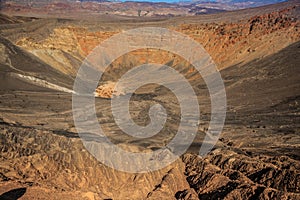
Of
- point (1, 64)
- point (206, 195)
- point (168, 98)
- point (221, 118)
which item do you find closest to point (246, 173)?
point (206, 195)

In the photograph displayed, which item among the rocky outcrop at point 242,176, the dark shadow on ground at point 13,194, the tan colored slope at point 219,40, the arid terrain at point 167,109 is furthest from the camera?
the tan colored slope at point 219,40

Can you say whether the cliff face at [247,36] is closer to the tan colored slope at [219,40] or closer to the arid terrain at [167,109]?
the tan colored slope at [219,40]

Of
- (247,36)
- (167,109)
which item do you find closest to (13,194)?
(167,109)

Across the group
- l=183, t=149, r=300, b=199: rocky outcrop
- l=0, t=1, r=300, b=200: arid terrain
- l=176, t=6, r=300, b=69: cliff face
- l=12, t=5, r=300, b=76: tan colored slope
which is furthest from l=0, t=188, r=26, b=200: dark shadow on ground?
l=176, t=6, r=300, b=69: cliff face

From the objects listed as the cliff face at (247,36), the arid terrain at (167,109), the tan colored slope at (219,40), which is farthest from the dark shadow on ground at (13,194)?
the cliff face at (247,36)

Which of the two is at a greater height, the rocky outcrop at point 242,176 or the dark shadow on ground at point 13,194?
the dark shadow on ground at point 13,194

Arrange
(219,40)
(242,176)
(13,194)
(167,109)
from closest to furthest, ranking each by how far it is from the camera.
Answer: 1. (13,194)
2. (242,176)
3. (167,109)
4. (219,40)

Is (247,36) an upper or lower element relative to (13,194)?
upper

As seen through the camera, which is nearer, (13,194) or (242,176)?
(13,194)

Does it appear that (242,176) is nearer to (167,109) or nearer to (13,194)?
(13,194)
